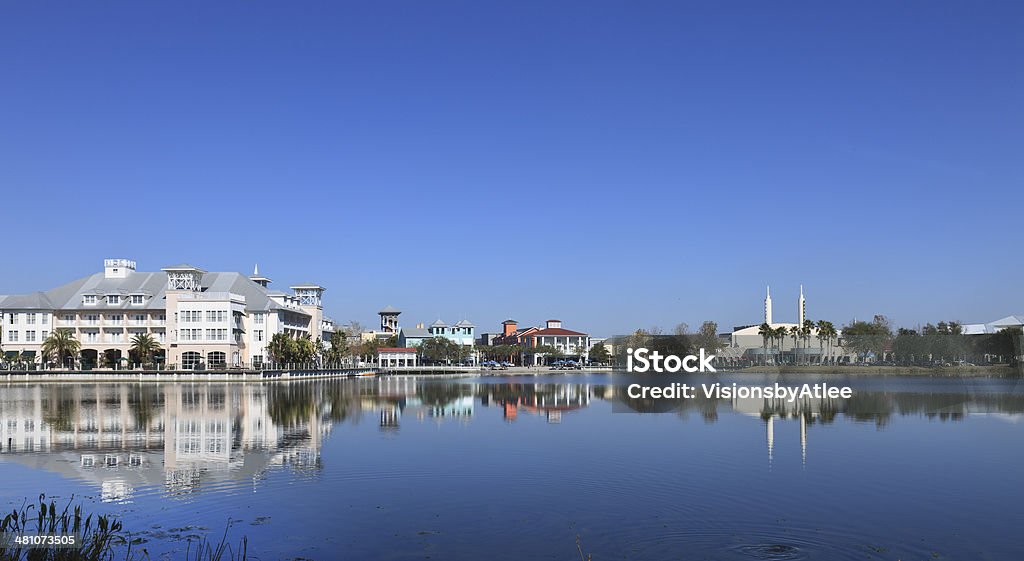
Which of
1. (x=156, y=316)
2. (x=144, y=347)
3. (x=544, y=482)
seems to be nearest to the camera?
(x=544, y=482)

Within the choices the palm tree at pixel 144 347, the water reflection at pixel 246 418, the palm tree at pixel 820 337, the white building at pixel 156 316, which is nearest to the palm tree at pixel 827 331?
the palm tree at pixel 820 337

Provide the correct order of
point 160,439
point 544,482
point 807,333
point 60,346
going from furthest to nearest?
point 807,333 < point 60,346 < point 160,439 < point 544,482

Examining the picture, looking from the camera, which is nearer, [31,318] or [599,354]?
[31,318]

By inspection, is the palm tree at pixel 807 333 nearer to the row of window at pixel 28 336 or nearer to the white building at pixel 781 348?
the white building at pixel 781 348

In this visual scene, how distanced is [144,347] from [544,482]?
3457 inches

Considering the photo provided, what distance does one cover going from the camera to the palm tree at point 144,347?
9725 cm

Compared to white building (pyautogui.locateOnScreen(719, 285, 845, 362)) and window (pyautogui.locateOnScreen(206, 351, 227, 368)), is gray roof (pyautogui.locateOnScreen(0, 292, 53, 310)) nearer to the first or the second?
window (pyautogui.locateOnScreen(206, 351, 227, 368))

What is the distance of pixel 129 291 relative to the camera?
347ft

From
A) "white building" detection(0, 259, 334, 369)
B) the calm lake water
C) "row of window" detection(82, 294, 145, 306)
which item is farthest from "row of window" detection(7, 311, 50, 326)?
the calm lake water

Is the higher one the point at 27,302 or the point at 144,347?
the point at 27,302

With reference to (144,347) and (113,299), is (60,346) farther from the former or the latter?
(144,347)

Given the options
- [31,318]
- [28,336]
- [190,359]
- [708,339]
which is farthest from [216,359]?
[708,339]

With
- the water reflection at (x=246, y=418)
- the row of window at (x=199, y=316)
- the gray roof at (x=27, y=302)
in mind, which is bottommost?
Answer: the water reflection at (x=246, y=418)

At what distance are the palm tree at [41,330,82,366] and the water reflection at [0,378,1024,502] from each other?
42987 millimetres
